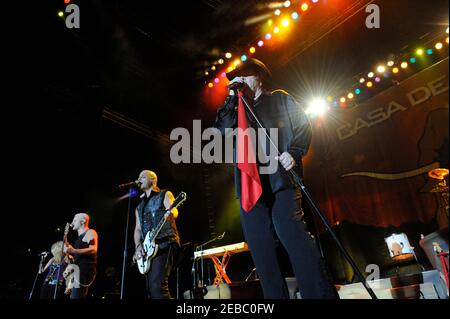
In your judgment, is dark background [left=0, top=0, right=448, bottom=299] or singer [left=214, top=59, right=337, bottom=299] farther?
dark background [left=0, top=0, right=448, bottom=299]

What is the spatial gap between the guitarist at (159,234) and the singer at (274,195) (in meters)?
1.70

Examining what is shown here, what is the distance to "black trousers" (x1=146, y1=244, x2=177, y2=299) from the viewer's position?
315 cm

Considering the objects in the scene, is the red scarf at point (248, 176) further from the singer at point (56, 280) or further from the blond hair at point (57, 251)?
the blond hair at point (57, 251)

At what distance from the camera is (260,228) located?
→ 5.71 ft

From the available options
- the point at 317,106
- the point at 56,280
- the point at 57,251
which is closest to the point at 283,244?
the point at 56,280

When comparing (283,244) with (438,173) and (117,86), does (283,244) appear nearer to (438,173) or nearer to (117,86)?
(438,173)

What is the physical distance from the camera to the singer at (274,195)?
153 centimetres

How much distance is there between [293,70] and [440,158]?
307cm

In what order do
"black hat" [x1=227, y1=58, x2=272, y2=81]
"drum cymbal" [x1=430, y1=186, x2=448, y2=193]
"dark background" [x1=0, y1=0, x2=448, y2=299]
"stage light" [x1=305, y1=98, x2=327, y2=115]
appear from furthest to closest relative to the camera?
"stage light" [x1=305, y1=98, x2=327, y2=115] → "dark background" [x1=0, y1=0, x2=448, y2=299] → "drum cymbal" [x1=430, y1=186, x2=448, y2=193] → "black hat" [x1=227, y1=58, x2=272, y2=81]

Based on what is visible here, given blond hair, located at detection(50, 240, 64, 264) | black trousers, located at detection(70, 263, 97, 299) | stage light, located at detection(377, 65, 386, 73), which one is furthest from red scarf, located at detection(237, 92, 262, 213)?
stage light, located at detection(377, 65, 386, 73)

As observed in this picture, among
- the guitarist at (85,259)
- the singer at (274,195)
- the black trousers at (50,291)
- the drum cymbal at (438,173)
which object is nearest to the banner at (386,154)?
the drum cymbal at (438,173)

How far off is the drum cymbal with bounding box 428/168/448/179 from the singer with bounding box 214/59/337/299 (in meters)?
3.77

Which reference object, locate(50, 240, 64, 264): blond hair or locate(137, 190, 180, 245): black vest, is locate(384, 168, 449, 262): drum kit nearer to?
locate(137, 190, 180, 245): black vest

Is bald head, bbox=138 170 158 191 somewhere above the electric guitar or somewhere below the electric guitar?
above
